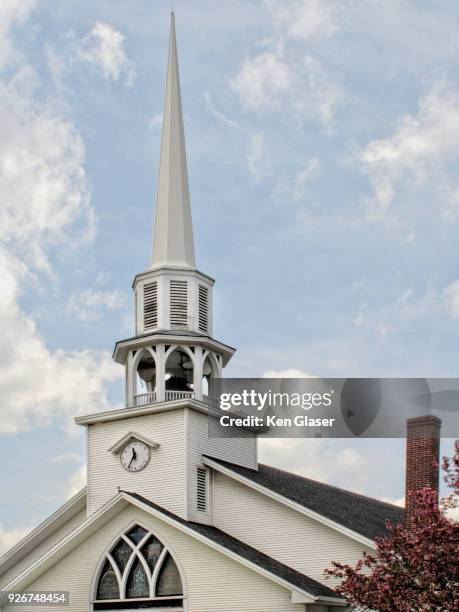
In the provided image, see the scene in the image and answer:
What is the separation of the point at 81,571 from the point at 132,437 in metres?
4.71

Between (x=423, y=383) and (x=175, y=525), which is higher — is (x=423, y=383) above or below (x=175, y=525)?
above

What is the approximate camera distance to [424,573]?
26.5 meters

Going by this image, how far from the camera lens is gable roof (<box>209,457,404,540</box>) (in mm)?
35625

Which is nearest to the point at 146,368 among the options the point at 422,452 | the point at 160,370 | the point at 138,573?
the point at 160,370

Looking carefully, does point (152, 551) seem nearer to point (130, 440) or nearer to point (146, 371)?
point (130, 440)

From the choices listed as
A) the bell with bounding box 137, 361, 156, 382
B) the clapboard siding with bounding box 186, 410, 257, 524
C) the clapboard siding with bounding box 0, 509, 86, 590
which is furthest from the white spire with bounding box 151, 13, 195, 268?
the clapboard siding with bounding box 0, 509, 86, 590

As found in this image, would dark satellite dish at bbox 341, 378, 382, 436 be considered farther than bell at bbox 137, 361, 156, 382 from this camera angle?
No

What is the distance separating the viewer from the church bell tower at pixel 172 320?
3825 centimetres

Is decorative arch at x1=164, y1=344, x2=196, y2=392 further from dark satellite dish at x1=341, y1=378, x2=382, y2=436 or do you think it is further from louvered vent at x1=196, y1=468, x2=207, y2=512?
dark satellite dish at x1=341, y1=378, x2=382, y2=436

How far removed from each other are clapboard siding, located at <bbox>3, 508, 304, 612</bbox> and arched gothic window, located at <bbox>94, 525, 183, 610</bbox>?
329mm

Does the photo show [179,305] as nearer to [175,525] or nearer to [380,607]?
[175,525]

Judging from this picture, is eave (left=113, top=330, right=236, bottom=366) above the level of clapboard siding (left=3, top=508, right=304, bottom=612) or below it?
above

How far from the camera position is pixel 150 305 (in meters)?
39.2

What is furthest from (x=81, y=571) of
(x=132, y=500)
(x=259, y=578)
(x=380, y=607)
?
(x=380, y=607)
